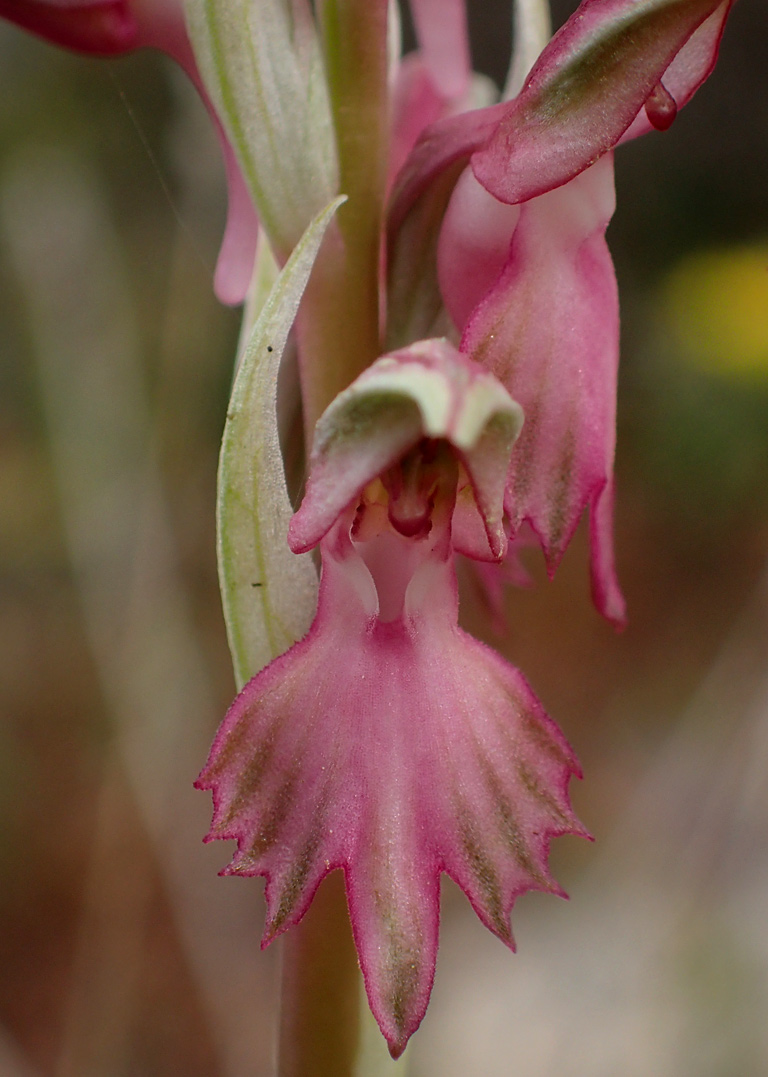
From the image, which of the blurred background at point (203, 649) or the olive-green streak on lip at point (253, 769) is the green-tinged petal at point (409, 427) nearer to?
the olive-green streak on lip at point (253, 769)

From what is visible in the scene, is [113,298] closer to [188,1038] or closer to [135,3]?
[188,1038]

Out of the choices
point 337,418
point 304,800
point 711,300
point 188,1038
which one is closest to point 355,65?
point 337,418

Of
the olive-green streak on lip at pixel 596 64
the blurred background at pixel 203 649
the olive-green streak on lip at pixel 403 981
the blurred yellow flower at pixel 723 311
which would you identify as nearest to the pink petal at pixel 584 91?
the olive-green streak on lip at pixel 596 64

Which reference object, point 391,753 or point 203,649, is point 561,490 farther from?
point 203,649

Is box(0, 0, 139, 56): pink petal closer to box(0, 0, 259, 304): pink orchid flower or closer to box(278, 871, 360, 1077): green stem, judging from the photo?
box(0, 0, 259, 304): pink orchid flower

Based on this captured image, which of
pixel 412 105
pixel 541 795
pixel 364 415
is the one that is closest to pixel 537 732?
pixel 541 795
